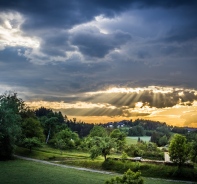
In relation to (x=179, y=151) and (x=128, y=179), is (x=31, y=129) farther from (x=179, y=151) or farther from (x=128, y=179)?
(x=128, y=179)

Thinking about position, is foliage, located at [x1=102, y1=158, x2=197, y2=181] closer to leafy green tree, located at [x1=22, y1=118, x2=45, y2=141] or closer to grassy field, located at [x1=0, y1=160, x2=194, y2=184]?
→ grassy field, located at [x1=0, y1=160, x2=194, y2=184]

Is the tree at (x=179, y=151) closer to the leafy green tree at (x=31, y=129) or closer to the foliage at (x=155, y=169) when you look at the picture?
the foliage at (x=155, y=169)

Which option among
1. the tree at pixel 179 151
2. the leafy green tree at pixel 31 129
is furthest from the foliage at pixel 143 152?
the leafy green tree at pixel 31 129

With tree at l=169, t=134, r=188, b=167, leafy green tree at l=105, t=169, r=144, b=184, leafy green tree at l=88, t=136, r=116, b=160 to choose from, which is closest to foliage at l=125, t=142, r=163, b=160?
leafy green tree at l=88, t=136, r=116, b=160

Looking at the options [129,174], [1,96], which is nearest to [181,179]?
[129,174]

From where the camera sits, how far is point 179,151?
183 ft

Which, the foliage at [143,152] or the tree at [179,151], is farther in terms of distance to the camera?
the foliage at [143,152]

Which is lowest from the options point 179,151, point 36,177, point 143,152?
point 36,177

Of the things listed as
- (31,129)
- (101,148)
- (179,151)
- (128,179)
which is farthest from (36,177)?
(31,129)

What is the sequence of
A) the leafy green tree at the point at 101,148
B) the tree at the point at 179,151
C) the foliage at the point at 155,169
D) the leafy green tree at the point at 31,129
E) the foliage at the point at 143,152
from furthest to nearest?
1. the leafy green tree at the point at 31,129
2. the foliage at the point at 143,152
3. the leafy green tree at the point at 101,148
4. the tree at the point at 179,151
5. the foliage at the point at 155,169

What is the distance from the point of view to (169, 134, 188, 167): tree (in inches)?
2188

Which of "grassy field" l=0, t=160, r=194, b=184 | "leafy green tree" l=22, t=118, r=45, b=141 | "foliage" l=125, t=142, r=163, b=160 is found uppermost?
"leafy green tree" l=22, t=118, r=45, b=141

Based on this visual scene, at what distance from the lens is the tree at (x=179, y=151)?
55.6 m

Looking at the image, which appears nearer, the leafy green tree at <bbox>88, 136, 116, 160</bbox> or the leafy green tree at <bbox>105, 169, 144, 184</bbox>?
the leafy green tree at <bbox>105, 169, 144, 184</bbox>
